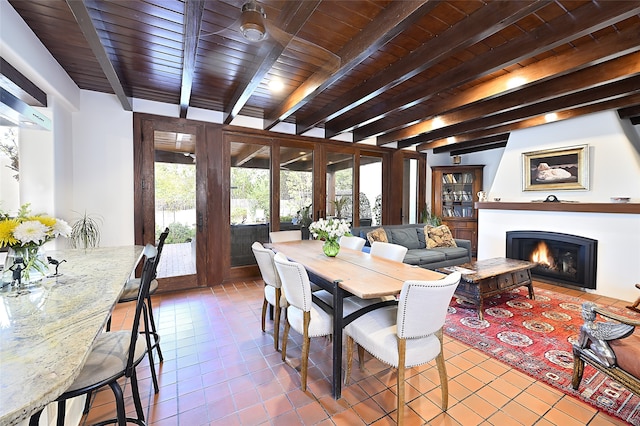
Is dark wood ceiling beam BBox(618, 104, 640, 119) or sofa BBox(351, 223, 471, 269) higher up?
dark wood ceiling beam BBox(618, 104, 640, 119)

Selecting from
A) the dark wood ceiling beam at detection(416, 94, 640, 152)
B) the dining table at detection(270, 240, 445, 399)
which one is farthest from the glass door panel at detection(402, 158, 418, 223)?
the dining table at detection(270, 240, 445, 399)

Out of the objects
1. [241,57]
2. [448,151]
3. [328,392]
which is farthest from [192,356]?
[448,151]

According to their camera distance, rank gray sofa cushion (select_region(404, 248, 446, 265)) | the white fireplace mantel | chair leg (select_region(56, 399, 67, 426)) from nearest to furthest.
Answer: chair leg (select_region(56, 399, 67, 426))
the white fireplace mantel
gray sofa cushion (select_region(404, 248, 446, 265))

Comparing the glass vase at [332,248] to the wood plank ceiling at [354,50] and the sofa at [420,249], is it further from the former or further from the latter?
the sofa at [420,249]

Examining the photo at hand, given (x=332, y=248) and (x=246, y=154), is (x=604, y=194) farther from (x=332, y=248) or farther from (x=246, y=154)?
(x=246, y=154)

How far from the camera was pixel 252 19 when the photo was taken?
1.74m

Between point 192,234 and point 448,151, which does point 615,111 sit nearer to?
point 448,151

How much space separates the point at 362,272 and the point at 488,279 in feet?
6.62

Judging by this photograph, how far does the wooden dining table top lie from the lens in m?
1.74

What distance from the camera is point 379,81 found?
2.88m

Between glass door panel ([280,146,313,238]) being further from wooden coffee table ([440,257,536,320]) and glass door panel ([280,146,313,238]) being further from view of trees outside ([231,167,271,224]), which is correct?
wooden coffee table ([440,257,536,320])

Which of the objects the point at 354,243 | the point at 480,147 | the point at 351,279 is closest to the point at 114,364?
the point at 351,279

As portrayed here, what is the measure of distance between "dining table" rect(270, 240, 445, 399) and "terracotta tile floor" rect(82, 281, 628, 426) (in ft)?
0.72

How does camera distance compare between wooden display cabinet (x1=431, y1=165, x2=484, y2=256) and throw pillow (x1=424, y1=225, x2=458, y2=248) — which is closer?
throw pillow (x1=424, y1=225, x2=458, y2=248)
